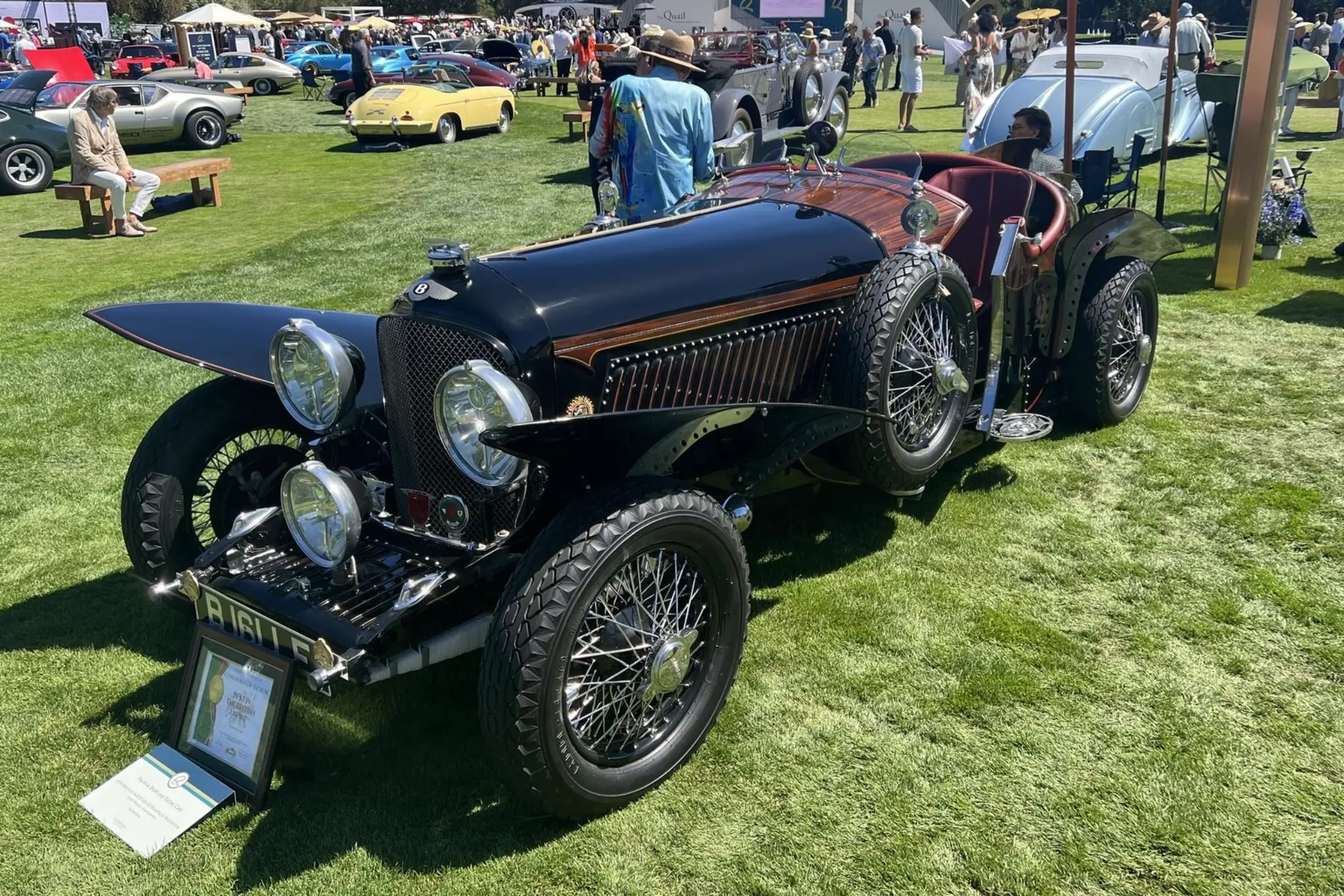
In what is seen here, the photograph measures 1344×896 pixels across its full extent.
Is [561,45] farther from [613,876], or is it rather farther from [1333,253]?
[613,876]

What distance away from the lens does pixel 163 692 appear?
A: 10.9 ft

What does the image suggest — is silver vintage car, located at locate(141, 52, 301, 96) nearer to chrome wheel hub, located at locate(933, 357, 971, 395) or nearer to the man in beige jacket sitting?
the man in beige jacket sitting

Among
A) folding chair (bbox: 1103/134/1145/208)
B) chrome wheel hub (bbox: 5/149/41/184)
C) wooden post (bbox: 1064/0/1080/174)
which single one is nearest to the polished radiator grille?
wooden post (bbox: 1064/0/1080/174)

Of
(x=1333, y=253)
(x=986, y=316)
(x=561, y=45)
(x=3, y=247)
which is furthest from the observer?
(x=561, y=45)

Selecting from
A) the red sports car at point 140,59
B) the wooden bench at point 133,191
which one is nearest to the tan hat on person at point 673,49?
the wooden bench at point 133,191

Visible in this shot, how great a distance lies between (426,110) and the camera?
16.6 metres

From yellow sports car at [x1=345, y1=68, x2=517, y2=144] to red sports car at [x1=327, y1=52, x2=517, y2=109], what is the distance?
112cm

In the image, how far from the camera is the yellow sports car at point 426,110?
16.6 m

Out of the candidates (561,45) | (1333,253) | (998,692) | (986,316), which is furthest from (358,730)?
(561,45)

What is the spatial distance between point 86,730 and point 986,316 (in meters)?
3.67

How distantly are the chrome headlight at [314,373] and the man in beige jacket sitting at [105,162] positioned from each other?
9149mm

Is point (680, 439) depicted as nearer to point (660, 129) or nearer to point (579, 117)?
point (660, 129)

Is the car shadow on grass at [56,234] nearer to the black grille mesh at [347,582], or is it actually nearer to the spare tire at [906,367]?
the black grille mesh at [347,582]

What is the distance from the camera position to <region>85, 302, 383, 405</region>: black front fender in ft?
11.7
